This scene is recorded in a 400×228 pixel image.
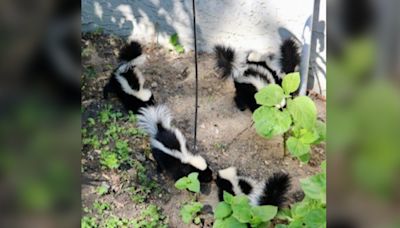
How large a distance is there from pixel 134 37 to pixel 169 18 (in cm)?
29

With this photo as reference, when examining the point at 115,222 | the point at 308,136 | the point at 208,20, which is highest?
the point at 208,20

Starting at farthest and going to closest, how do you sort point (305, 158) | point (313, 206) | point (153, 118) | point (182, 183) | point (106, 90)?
point (106, 90) < point (153, 118) < point (305, 158) < point (182, 183) < point (313, 206)

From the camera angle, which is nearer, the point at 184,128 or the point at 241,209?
the point at 241,209

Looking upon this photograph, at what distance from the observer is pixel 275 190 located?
290 cm

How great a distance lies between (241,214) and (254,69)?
53.5 inches

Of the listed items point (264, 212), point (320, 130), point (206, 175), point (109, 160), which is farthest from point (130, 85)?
point (264, 212)

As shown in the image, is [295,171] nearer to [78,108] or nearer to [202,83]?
[202,83]

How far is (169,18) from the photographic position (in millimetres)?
4227

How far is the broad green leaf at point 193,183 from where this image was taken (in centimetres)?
294

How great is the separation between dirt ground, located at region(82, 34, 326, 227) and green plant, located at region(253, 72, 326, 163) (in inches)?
9.4

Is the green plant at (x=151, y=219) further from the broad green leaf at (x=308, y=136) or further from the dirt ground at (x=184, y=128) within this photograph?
the broad green leaf at (x=308, y=136)

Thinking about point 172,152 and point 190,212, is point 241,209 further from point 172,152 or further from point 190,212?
point 172,152

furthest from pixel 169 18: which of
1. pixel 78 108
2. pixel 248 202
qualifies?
pixel 78 108

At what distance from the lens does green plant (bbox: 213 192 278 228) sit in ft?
8.30
